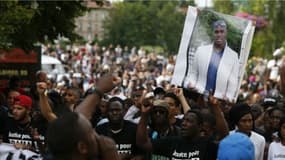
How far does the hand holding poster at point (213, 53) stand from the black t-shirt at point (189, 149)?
1.13 metres

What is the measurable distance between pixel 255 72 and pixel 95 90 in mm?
29730

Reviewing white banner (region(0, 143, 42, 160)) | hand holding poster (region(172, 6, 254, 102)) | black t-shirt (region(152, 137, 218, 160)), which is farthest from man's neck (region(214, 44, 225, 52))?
white banner (region(0, 143, 42, 160))

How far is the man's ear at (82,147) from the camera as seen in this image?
13.4 ft

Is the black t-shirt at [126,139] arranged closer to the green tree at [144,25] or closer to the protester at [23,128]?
the protester at [23,128]

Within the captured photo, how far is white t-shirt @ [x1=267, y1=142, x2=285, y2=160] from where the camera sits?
25.0 ft

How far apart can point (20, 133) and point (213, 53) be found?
214cm

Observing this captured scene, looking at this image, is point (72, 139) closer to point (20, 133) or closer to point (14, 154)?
point (14, 154)

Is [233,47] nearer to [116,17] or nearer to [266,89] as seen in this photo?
[266,89]

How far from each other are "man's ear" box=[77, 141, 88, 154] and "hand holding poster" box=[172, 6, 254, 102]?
14.5 ft

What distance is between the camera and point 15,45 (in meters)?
16.5

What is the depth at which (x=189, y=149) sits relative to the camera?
7.36m

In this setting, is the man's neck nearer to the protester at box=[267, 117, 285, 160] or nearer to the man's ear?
the protester at box=[267, 117, 285, 160]

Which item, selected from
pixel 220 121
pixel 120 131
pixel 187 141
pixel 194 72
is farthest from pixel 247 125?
pixel 120 131

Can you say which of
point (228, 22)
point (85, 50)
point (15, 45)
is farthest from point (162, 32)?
point (228, 22)
